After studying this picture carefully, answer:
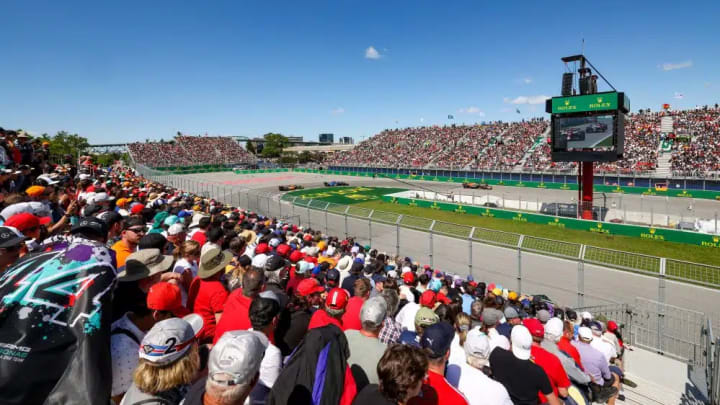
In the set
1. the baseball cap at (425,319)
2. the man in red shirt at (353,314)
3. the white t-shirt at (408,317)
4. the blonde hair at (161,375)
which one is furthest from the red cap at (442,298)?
the blonde hair at (161,375)

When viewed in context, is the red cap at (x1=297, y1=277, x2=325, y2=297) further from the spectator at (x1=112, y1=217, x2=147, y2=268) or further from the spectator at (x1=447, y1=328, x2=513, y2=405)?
the spectator at (x1=112, y1=217, x2=147, y2=268)

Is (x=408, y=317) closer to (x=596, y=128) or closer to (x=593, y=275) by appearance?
(x=593, y=275)

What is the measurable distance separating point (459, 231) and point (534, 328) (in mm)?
16377

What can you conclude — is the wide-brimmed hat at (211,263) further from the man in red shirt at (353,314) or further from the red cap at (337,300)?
the red cap at (337,300)

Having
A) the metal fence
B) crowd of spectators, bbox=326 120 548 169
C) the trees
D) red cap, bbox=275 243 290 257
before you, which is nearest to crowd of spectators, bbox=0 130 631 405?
red cap, bbox=275 243 290 257

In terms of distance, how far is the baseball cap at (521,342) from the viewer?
10.6ft

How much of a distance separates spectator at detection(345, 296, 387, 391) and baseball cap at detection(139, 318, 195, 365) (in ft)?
4.38

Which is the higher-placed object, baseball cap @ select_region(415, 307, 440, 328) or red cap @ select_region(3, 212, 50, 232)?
red cap @ select_region(3, 212, 50, 232)

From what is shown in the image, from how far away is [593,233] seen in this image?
19000 millimetres

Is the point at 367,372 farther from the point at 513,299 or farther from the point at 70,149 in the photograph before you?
the point at 70,149

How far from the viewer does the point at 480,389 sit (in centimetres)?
281

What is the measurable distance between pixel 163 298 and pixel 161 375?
99cm

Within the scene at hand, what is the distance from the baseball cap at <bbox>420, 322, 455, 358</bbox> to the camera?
98.9 inches

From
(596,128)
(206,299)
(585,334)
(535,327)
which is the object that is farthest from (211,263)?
(596,128)
